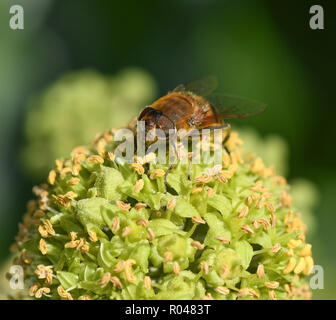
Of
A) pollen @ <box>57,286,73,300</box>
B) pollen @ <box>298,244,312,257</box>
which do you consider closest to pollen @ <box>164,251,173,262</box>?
pollen @ <box>57,286,73,300</box>

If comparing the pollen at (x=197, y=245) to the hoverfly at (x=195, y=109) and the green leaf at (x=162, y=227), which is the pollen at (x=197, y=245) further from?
the hoverfly at (x=195, y=109)

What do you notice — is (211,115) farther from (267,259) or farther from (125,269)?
(125,269)

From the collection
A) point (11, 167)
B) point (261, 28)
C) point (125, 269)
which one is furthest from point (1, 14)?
point (125, 269)

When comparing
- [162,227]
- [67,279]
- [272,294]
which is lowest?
[272,294]

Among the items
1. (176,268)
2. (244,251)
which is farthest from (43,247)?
(244,251)

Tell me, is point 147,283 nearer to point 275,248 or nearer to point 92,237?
point 92,237
